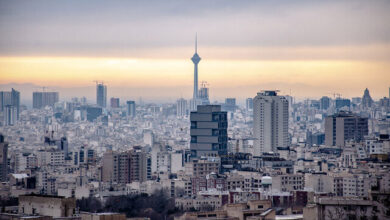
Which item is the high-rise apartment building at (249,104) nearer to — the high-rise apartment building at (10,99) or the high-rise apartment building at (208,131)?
the high-rise apartment building at (10,99)

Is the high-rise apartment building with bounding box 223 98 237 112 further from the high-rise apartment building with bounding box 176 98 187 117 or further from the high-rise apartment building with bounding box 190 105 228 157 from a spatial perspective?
the high-rise apartment building with bounding box 190 105 228 157

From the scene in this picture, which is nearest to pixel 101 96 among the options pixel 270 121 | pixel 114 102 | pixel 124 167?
pixel 114 102

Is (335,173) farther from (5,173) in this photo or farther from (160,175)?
(5,173)

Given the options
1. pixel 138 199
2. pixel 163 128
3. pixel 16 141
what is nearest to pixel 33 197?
pixel 138 199

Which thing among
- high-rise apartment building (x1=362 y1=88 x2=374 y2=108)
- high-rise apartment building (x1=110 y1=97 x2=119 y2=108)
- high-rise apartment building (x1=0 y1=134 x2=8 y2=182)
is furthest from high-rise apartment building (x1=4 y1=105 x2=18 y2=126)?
high-rise apartment building (x1=110 y1=97 x2=119 y2=108)

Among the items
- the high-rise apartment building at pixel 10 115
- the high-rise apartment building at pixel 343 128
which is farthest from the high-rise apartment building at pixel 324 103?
the high-rise apartment building at pixel 10 115

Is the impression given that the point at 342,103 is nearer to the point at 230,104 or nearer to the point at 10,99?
the point at 230,104
